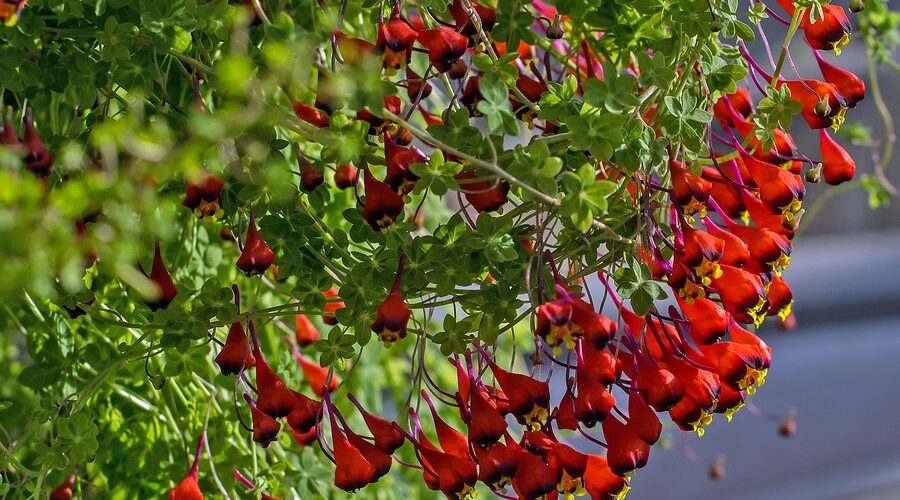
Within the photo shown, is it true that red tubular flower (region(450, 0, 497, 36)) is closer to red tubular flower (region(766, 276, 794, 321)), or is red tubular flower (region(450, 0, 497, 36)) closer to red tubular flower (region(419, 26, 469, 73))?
red tubular flower (region(419, 26, 469, 73))

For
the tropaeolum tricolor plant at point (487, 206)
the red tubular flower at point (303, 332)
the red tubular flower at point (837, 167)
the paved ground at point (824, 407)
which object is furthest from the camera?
the paved ground at point (824, 407)

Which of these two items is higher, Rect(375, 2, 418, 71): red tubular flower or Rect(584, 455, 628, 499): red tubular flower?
Rect(375, 2, 418, 71): red tubular flower

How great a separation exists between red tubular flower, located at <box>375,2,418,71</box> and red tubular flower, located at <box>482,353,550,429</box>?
0.15 m

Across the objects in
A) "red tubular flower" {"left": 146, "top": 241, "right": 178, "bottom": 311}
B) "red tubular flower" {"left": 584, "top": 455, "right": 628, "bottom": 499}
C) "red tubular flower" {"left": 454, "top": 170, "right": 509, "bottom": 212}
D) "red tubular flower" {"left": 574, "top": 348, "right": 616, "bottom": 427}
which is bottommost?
"red tubular flower" {"left": 584, "top": 455, "right": 628, "bottom": 499}

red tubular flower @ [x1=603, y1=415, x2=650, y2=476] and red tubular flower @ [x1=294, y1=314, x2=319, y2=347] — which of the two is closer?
red tubular flower @ [x1=603, y1=415, x2=650, y2=476]

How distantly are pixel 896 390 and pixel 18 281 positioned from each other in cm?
198

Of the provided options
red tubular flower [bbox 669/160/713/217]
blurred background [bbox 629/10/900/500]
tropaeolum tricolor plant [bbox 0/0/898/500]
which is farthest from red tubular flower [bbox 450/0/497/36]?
blurred background [bbox 629/10/900/500]

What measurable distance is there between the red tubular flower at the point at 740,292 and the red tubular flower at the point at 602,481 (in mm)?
95

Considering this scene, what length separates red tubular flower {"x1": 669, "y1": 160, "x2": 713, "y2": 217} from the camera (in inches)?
19.0

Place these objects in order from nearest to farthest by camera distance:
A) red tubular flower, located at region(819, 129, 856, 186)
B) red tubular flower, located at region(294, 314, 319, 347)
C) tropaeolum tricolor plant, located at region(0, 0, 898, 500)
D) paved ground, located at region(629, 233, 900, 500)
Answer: tropaeolum tricolor plant, located at region(0, 0, 898, 500), red tubular flower, located at region(819, 129, 856, 186), red tubular flower, located at region(294, 314, 319, 347), paved ground, located at region(629, 233, 900, 500)

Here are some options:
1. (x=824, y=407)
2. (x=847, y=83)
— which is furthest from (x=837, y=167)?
(x=824, y=407)

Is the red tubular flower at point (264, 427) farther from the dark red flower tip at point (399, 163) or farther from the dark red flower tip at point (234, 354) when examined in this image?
the dark red flower tip at point (399, 163)

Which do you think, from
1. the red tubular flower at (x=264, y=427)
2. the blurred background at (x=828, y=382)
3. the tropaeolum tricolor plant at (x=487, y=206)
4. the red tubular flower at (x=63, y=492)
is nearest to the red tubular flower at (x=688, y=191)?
the tropaeolum tricolor plant at (x=487, y=206)

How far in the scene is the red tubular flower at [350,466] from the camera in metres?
0.52
